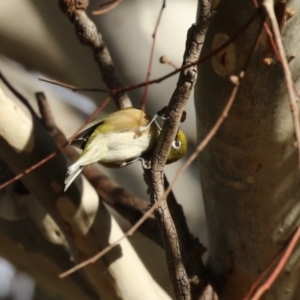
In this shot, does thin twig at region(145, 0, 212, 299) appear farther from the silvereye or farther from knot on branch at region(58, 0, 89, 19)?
knot on branch at region(58, 0, 89, 19)

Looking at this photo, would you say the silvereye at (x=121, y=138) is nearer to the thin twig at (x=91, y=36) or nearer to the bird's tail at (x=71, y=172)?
the bird's tail at (x=71, y=172)

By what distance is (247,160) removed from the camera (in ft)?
2.43

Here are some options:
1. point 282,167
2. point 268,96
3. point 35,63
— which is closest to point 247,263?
point 282,167

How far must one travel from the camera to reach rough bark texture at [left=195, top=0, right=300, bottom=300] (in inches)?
25.6

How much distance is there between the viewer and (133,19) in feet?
3.85

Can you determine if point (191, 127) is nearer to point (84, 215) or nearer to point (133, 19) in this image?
point (133, 19)

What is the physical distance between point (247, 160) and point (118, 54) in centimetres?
54

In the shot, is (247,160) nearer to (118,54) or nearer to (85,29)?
(85,29)

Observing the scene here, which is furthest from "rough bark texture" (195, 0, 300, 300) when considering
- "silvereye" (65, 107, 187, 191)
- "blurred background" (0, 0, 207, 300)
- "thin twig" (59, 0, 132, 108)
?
"blurred background" (0, 0, 207, 300)

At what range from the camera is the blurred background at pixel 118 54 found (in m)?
1.18

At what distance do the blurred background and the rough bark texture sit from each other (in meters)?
0.39

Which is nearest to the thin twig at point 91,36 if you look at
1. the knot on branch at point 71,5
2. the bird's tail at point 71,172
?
the knot on branch at point 71,5

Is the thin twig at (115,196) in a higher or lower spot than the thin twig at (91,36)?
lower

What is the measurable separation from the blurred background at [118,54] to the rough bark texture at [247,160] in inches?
15.2
